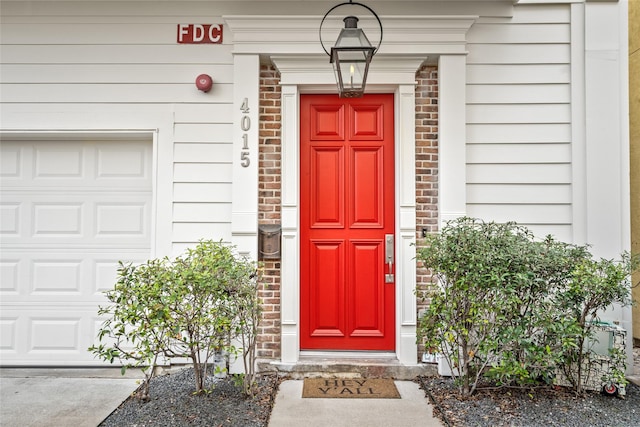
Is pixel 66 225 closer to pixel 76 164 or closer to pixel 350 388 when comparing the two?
pixel 76 164

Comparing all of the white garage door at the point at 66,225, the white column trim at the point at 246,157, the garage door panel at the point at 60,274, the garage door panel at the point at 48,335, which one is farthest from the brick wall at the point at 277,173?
the garage door panel at the point at 48,335

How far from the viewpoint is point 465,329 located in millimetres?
2850

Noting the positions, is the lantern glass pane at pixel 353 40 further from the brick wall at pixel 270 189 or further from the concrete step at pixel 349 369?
the concrete step at pixel 349 369

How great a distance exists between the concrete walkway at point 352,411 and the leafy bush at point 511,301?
382mm

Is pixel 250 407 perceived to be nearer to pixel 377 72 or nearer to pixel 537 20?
pixel 377 72

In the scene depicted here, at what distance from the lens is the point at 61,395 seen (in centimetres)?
307

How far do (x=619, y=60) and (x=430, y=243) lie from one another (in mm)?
2237

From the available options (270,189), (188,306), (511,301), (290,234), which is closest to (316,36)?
(270,189)

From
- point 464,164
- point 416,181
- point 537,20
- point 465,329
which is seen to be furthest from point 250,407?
point 537,20

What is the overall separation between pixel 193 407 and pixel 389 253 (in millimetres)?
1843

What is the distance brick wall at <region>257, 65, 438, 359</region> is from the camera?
349cm

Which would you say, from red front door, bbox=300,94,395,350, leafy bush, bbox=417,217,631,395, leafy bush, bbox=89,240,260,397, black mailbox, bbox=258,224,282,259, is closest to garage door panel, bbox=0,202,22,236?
leafy bush, bbox=89,240,260,397

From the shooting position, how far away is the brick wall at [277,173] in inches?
137

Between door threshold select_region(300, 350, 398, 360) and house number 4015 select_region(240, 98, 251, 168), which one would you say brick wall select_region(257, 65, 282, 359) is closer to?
house number 4015 select_region(240, 98, 251, 168)
